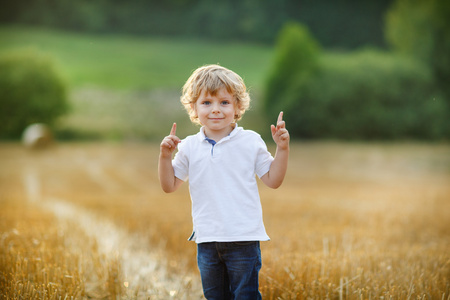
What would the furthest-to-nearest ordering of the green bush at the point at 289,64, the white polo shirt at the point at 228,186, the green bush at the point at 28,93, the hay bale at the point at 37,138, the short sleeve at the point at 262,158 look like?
1. the green bush at the point at 289,64
2. the green bush at the point at 28,93
3. the hay bale at the point at 37,138
4. the short sleeve at the point at 262,158
5. the white polo shirt at the point at 228,186

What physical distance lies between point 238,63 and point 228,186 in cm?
2301

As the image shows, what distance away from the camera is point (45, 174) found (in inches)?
815

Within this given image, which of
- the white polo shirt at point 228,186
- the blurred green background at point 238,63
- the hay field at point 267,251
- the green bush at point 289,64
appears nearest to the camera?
the white polo shirt at point 228,186

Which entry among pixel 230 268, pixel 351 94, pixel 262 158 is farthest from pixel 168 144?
pixel 351 94

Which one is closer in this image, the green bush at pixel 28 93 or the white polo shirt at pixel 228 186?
the white polo shirt at pixel 228 186

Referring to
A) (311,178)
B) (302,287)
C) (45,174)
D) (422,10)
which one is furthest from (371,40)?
(302,287)

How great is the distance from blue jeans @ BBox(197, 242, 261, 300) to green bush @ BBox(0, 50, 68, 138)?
70.8 feet

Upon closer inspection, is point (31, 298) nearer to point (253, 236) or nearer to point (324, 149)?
point (253, 236)

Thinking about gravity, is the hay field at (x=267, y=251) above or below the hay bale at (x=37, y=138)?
below

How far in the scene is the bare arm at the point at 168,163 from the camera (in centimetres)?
259

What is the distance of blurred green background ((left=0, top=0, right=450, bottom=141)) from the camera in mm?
23531

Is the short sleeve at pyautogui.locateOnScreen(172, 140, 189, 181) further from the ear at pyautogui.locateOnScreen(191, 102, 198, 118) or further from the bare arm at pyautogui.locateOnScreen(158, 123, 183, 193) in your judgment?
the ear at pyautogui.locateOnScreen(191, 102, 198, 118)

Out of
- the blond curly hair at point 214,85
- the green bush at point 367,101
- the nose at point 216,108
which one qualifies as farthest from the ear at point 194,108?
the green bush at point 367,101

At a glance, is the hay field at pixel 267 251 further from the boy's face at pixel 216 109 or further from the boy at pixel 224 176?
the boy's face at pixel 216 109
